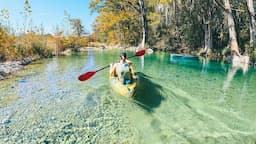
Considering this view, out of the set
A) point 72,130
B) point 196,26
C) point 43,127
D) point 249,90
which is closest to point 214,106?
point 249,90

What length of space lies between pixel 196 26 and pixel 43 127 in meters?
23.8

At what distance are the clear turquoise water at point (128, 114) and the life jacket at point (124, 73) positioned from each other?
0.59m

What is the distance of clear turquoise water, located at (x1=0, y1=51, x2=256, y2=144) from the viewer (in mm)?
5305

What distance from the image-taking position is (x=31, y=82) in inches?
460

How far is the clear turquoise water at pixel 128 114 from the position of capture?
5305 millimetres

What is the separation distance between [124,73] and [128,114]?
1.81 m

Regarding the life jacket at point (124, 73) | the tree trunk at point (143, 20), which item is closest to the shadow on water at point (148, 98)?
the life jacket at point (124, 73)

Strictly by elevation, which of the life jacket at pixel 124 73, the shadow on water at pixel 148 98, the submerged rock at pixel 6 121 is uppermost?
the life jacket at pixel 124 73

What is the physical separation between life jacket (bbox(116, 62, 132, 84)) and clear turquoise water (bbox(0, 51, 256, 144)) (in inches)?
23.0

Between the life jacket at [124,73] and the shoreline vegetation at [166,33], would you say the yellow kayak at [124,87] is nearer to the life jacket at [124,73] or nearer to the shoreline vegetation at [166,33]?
the life jacket at [124,73]

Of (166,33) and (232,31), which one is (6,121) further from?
(166,33)

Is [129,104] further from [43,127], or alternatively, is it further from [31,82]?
[31,82]

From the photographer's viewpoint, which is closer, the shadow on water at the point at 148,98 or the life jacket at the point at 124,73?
the shadow on water at the point at 148,98

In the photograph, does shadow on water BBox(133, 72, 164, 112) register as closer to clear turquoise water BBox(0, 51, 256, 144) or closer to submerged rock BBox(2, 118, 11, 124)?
Answer: clear turquoise water BBox(0, 51, 256, 144)
